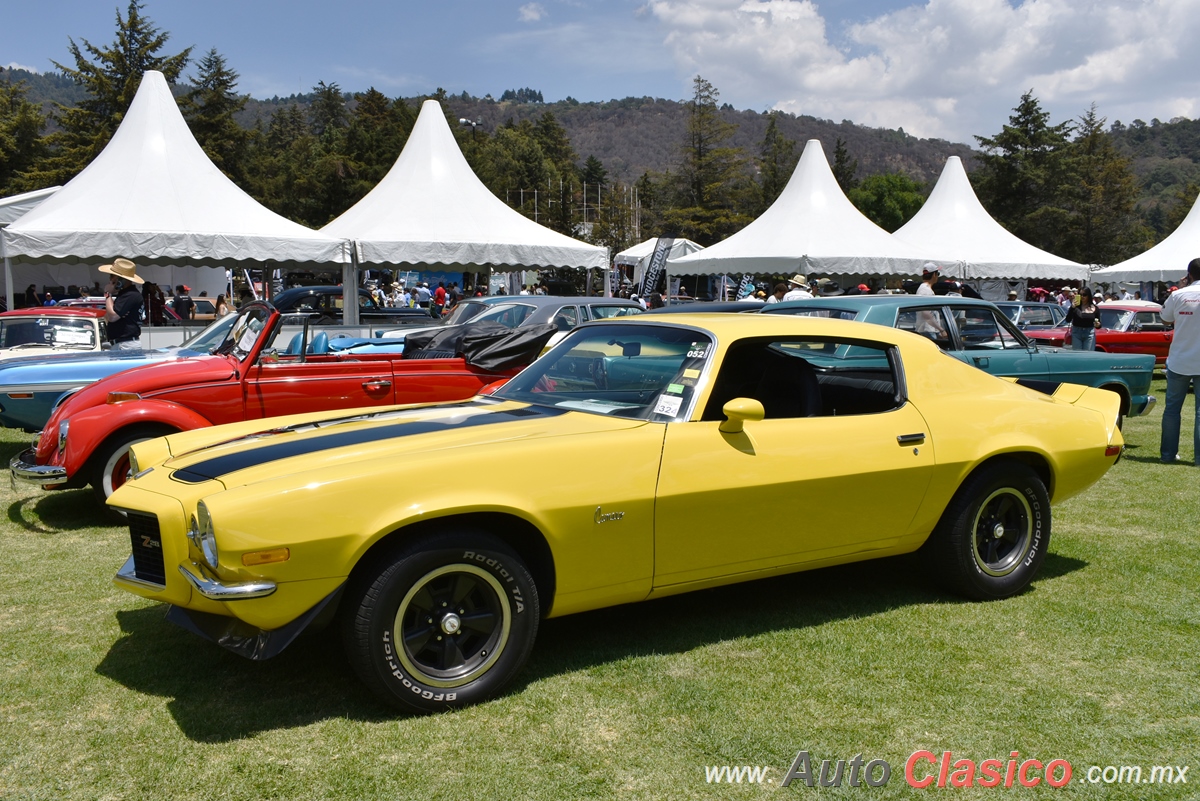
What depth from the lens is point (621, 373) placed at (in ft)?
14.2

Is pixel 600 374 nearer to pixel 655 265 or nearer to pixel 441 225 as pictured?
pixel 441 225

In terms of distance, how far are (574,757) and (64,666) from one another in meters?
2.36

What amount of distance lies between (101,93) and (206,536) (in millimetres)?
61737

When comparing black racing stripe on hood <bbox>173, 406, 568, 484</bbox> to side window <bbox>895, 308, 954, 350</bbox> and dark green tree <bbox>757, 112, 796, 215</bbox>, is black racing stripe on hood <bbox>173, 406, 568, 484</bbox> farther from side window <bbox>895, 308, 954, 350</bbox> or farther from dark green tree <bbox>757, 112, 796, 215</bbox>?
dark green tree <bbox>757, 112, 796, 215</bbox>

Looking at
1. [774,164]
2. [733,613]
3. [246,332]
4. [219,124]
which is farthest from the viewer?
[774,164]

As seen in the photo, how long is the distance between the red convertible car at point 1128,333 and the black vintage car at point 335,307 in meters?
11.0

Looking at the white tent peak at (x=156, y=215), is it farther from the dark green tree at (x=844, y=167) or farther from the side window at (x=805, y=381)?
the dark green tree at (x=844, y=167)

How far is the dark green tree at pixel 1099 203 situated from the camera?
60.5 meters

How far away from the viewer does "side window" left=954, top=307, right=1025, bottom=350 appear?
29.0 feet

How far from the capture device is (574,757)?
316 cm

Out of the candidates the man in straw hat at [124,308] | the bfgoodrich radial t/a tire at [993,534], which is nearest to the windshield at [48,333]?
the man in straw hat at [124,308]

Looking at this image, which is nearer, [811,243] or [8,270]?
[8,270]

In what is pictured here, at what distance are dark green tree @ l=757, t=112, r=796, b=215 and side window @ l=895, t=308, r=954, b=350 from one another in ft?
250

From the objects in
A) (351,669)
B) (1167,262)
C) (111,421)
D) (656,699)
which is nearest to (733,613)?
(656,699)
